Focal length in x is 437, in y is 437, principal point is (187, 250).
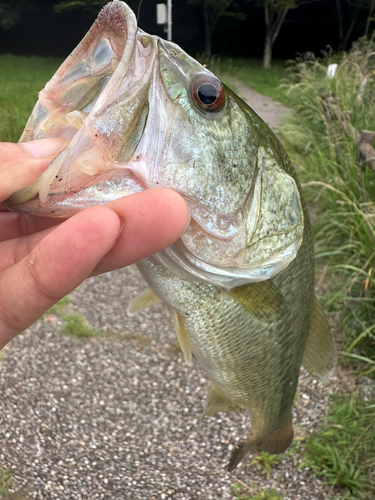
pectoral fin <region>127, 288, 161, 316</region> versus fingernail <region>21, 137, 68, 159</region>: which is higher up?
fingernail <region>21, 137, 68, 159</region>

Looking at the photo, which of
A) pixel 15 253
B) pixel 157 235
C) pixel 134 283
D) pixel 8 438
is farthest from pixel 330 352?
pixel 134 283

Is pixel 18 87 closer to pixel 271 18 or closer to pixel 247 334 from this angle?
pixel 247 334

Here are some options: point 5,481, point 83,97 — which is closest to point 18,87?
point 5,481

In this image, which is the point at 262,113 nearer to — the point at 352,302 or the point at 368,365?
the point at 352,302

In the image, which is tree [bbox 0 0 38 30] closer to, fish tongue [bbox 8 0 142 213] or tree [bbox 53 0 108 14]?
tree [bbox 53 0 108 14]

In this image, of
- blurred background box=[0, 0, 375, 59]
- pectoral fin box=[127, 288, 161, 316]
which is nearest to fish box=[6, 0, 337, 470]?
pectoral fin box=[127, 288, 161, 316]

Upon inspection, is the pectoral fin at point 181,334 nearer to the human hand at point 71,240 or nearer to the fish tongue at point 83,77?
the human hand at point 71,240

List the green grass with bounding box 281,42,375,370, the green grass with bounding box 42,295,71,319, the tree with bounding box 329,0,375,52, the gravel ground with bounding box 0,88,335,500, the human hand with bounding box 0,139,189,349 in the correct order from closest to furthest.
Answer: the human hand with bounding box 0,139,189,349 < the gravel ground with bounding box 0,88,335,500 < the green grass with bounding box 281,42,375,370 < the green grass with bounding box 42,295,71,319 < the tree with bounding box 329,0,375,52

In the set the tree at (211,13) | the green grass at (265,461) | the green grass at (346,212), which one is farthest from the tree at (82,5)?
the green grass at (265,461)
